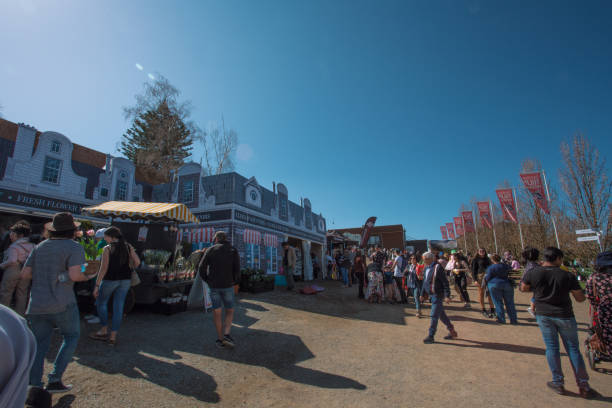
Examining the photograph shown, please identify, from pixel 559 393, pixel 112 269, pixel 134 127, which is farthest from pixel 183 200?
pixel 134 127

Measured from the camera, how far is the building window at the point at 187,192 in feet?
46.2

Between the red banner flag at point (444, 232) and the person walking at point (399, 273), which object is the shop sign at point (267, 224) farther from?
the red banner flag at point (444, 232)

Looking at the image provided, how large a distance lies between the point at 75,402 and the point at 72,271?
1.42 m

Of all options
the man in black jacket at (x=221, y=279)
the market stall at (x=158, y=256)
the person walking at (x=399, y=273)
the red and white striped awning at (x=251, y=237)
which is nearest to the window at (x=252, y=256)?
the red and white striped awning at (x=251, y=237)

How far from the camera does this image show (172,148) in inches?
1083

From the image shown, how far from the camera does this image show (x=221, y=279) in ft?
15.6

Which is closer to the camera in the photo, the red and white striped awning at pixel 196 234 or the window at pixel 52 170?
the window at pixel 52 170

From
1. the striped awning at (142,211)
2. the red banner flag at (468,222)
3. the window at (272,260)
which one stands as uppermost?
the red banner flag at (468,222)

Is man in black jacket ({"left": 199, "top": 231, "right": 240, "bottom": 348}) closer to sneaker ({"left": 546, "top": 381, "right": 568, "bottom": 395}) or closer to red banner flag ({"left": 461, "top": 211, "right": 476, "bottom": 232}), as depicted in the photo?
sneaker ({"left": 546, "top": 381, "right": 568, "bottom": 395})

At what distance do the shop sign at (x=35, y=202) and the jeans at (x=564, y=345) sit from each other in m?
16.7

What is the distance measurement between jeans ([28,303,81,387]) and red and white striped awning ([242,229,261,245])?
32.4 ft

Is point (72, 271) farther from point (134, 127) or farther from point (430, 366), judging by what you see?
point (134, 127)

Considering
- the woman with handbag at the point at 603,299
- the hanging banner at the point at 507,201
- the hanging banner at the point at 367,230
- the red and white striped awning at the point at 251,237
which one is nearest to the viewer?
the woman with handbag at the point at 603,299

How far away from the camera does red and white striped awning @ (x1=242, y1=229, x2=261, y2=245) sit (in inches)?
515
